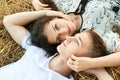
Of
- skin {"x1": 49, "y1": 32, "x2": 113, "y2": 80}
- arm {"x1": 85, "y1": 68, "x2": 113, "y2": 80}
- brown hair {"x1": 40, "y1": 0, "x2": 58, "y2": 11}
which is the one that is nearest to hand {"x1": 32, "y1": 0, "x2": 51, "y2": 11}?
brown hair {"x1": 40, "y1": 0, "x2": 58, "y2": 11}

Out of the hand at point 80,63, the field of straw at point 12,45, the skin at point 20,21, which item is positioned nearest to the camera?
the hand at point 80,63

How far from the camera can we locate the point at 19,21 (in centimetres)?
227

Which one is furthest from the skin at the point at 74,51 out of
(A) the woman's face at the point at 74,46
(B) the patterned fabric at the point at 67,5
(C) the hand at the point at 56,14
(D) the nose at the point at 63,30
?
(B) the patterned fabric at the point at 67,5

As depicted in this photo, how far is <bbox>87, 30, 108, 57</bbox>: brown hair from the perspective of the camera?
2.05 m

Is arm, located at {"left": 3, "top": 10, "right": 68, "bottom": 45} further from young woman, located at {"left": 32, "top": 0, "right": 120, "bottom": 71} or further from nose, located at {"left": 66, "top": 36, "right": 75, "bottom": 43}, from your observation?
nose, located at {"left": 66, "top": 36, "right": 75, "bottom": 43}

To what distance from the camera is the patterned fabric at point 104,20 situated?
218 cm

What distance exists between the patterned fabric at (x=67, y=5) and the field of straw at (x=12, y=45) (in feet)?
0.61

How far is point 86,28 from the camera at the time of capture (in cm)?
224

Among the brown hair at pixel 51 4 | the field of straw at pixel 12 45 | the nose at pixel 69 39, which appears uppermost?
the brown hair at pixel 51 4

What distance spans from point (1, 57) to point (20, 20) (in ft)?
0.82

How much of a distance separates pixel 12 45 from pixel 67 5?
0.45 m

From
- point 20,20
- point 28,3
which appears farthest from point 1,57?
point 28,3

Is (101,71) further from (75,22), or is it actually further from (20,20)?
(20,20)

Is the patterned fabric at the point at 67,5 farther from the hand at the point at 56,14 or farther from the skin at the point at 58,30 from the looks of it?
the skin at the point at 58,30
